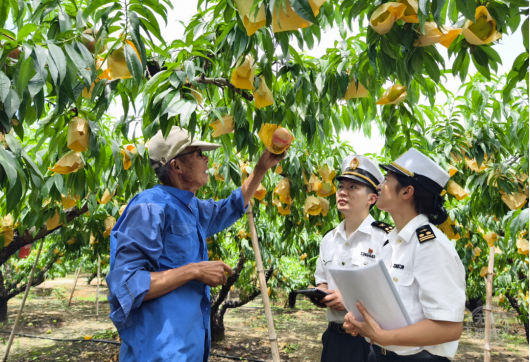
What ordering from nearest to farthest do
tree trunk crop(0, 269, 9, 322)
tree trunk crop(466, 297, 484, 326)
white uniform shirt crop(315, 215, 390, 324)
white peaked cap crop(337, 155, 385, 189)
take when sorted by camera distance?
1. white uniform shirt crop(315, 215, 390, 324)
2. white peaked cap crop(337, 155, 385, 189)
3. tree trunk crop(0, 269, 9, 322)
4. tree trunk crop(466, 297, 484, 326)

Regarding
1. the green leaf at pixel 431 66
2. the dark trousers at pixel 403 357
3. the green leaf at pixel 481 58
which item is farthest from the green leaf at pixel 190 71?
the dark trousers at pixel 403 357

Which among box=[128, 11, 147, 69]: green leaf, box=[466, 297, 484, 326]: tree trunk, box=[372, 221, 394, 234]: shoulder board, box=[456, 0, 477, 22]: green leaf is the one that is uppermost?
box=[128, 11, 147, 69]: green leaf

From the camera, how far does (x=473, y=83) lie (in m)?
2.41

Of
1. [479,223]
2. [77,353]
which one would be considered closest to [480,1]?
[479,223]

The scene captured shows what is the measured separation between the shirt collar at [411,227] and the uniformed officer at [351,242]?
56 cm

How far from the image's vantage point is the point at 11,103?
1.05 m

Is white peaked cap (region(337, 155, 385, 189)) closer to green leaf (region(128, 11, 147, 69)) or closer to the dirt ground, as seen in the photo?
green leaf (region(128, 11, 147, 69))

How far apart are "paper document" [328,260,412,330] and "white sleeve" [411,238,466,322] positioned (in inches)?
3.2

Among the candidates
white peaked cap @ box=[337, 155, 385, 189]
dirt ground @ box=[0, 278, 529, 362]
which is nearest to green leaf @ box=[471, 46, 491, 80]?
white peaked cap @ box=[337, 155, 385, 189]

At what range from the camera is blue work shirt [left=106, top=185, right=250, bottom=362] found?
128 cm

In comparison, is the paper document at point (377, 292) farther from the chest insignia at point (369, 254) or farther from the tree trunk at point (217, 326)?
the tree trunk at point (217, 326)

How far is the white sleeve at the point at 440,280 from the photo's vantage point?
1.15 metres

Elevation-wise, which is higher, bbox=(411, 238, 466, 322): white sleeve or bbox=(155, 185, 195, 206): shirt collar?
bbox=(155, 185, 195, 206): shirt collar

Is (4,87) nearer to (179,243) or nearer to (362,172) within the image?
(179,243)
